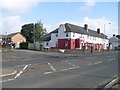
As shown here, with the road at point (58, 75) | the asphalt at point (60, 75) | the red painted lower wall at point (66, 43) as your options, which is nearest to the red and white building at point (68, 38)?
the red painted lower wall at point (66, 43)

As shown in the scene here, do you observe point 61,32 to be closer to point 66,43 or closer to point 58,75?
point 66,43

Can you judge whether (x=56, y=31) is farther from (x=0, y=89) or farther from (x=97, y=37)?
(x=0, y=89)

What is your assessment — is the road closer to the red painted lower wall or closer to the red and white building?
the red painted lower wall

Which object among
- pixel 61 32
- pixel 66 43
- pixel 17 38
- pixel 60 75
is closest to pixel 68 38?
pixel 66 43

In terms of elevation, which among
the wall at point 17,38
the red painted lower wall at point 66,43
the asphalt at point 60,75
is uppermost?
the wall at point 17,38

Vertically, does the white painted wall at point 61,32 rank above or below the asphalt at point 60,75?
above

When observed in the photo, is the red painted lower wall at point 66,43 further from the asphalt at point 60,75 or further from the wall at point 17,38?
the asphalt at point 60,75

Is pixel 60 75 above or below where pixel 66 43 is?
below

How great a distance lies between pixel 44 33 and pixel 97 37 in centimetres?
2061

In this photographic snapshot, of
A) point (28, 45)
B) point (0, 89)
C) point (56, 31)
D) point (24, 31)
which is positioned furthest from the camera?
point (24, 31)

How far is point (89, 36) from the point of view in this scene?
91.9 m

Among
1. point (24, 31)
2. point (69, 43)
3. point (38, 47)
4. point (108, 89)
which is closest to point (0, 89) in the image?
point (108, 89)

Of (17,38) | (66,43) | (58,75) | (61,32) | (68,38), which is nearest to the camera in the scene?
(58,75)

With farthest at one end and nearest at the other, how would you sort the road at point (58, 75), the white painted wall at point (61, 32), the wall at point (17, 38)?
the wall at point (17, 38) < the white painted wall at point (61, 32) < the road at point (58, 75)
